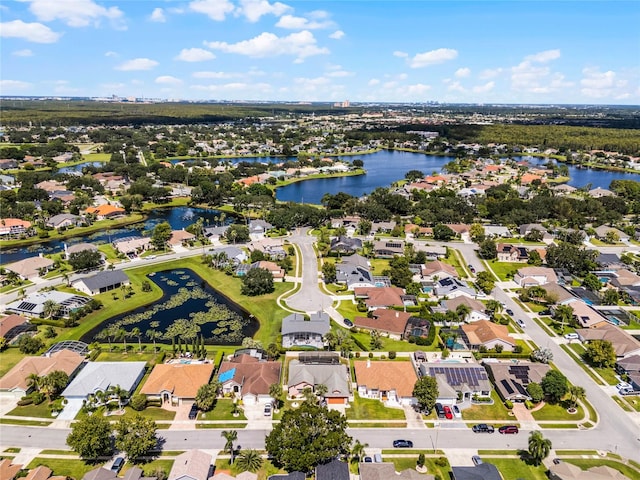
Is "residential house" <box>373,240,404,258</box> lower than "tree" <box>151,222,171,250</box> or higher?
lower

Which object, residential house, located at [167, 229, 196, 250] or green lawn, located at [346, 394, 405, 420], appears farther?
residential house, located at [167, 229, 196, 250]

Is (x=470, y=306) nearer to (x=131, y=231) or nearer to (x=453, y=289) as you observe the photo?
(x=453, y=289)

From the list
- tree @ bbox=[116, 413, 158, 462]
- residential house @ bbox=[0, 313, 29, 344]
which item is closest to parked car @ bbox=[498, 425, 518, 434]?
tree @ bbox=[116, 413, 158, 462]

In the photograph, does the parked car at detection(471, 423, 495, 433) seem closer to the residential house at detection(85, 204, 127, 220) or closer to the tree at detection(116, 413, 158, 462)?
the tree at detection(116, 413, 158, 462)

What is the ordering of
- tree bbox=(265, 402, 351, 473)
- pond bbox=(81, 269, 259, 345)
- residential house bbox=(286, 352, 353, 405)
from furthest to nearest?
pond bbox=(81, 269, 259, 345) → residential house bbox=(286, 352, 353, 405) → tree bbox=(265, 402, 351, 473)

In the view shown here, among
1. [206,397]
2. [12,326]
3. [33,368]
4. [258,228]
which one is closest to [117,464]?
[206,397]

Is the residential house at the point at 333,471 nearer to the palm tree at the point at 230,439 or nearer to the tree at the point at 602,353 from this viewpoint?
the palm tree at the point at 230,439

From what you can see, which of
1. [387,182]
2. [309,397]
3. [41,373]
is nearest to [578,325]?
[309,397]
